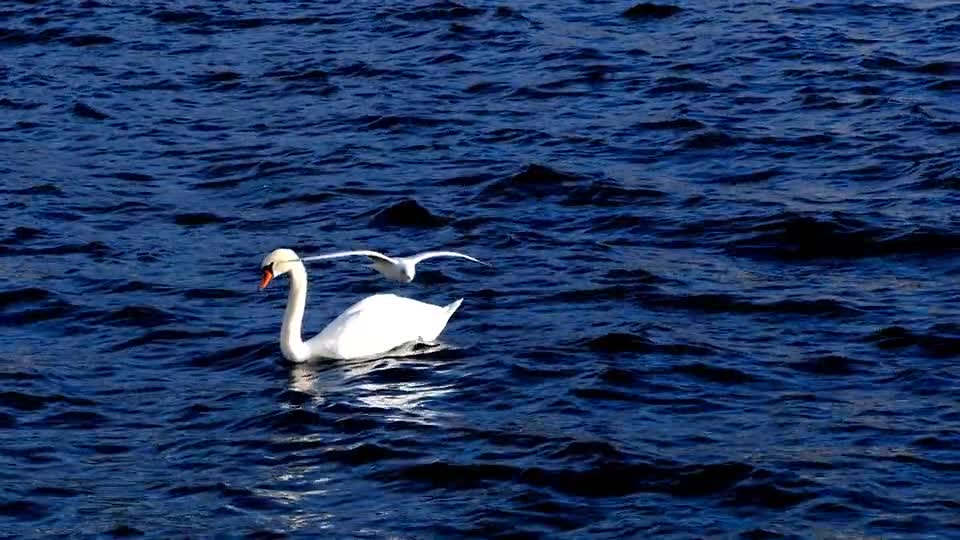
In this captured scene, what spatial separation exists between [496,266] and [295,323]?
2720 mm

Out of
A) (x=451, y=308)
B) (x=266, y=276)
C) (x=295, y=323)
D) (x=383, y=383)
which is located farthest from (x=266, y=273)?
(x=383, y=383)

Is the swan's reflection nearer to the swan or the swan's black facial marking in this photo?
the swan

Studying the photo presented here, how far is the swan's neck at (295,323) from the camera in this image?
16469 mm

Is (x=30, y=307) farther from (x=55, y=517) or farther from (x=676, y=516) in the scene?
(x=676, y=516)

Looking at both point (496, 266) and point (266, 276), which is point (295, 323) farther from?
point (496, 266)

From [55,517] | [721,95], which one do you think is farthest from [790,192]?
[55,517]

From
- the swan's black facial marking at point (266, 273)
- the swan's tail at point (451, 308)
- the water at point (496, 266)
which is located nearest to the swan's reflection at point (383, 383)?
the water at point (496, 266)

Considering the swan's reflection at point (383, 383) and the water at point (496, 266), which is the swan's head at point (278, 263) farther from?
the swan's reflection at point (383, 383)

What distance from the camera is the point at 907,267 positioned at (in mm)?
18000

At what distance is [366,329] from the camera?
1655 centimetres

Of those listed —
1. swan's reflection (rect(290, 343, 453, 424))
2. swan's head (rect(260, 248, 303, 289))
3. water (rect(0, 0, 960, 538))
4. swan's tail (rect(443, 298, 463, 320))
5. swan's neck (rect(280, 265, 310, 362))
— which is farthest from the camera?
swan's head (rect(260, 248, 303, 289))

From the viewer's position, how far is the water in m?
13.5

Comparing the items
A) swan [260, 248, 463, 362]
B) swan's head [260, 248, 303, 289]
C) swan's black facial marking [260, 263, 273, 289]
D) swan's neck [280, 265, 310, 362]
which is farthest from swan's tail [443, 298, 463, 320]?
swan's black facial marking [260, 263, 273, 289]

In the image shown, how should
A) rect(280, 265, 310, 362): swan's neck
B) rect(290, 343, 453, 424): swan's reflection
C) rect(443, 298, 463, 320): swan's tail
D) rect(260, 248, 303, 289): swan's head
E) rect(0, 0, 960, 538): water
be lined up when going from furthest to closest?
rect(260, 248, 303, 289): swan's head < rect(443, 298, 463, 320): swan's tail < rect(280, 265, 310, 362): swan's neck < rect(290, 343, 453, 424): swan's reflection < rect(0, 0, 960, 538): water
